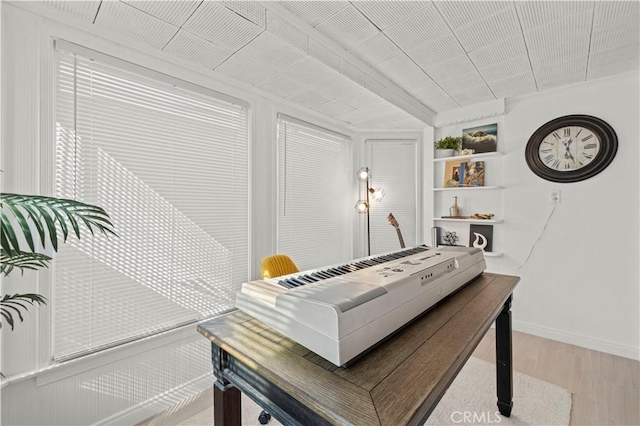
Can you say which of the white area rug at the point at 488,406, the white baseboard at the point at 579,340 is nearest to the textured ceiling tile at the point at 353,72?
the white area rug at the point at 488,406

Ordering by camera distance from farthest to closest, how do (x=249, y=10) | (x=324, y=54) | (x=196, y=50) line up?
(x=324, y=54)
(x=196, y=50)
(x=249, y=10)

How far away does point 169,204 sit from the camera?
2004 millimetres

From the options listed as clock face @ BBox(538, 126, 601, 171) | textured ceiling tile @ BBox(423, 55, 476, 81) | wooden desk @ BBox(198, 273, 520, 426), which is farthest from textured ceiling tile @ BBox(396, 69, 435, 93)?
wooden desk @ BBox(198, 273, 520, 426)

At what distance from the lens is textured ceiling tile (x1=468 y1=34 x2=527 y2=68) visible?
6.79 ft

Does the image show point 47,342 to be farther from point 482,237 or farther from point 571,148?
point 571,148

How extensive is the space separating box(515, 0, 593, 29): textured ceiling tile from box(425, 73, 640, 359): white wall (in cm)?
131

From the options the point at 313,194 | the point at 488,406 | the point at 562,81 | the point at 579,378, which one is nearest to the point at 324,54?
the point at 313,194

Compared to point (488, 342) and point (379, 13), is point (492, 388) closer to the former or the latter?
point (488, 342)

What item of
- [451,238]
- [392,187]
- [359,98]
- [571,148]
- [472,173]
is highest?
[359,98]

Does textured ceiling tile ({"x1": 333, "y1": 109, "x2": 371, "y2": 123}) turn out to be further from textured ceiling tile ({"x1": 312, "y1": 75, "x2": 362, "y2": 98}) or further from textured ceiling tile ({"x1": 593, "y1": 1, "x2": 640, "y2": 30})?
textured ceiling tile ({"x1": 593, "y1": 1, "x2": 640, "y2": 30})

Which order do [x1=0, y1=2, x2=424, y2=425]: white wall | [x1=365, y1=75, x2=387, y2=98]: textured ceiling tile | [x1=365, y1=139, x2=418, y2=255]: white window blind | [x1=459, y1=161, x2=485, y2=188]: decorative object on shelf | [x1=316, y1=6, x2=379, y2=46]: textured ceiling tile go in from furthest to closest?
[x1=365, y1=139, x2=418, y2=255]: white window blind → [x1=459, y1=161, x2=485, y2=188]: decorative object on shelf → [x1=365, y1=75, x2=387, y2=98]: textured ceiling tile → [x1=316, y1=6, x2=379, y2=46]: textured ceiling tile → [x1=0, y1=2, x2=424, y2=425]: white wall

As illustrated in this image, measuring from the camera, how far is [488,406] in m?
1.88

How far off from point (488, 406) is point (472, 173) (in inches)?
89.5

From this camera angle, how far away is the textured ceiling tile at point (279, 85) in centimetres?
236
